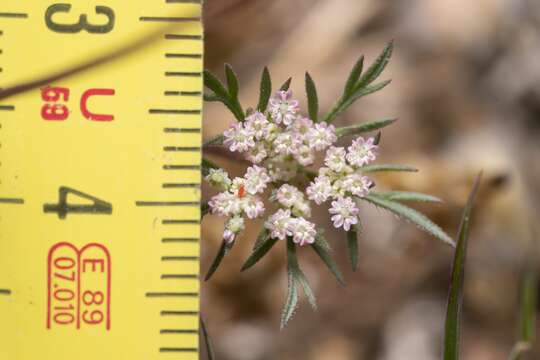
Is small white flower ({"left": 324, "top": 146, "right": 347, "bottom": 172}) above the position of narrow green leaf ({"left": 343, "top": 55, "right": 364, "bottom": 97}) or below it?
below

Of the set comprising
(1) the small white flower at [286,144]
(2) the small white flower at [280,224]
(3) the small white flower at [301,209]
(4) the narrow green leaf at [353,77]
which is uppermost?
(4) the narrow green leaf at [353,77]

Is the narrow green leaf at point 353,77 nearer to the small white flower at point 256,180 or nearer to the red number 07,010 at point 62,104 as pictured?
the small white flower at point 256,180

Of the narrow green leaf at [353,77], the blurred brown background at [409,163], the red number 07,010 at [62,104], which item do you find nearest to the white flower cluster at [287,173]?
the narrow green leaf at [353,77]

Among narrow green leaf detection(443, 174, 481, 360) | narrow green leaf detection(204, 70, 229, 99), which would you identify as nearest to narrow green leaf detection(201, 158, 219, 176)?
narrow green leaf detection(204, 70, 229, 99)

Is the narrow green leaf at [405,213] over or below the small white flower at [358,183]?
below

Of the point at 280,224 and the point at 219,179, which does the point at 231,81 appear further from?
the point at 280,224

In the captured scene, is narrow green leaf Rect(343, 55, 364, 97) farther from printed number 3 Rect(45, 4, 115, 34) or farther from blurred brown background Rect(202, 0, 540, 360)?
blurred brown background Rect(202, 0, 540, 360)

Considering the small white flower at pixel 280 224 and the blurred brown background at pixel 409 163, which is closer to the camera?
the small white flower at pixel 280 224
